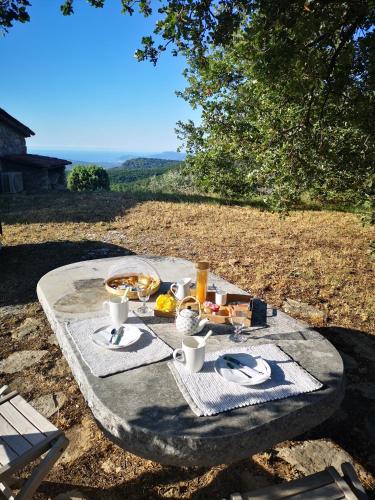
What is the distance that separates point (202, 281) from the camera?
3.23 m

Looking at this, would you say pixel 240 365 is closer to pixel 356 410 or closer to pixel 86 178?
pixel 356 410

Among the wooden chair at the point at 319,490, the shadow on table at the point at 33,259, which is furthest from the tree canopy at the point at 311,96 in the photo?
the wooden chair at the point at 319,490

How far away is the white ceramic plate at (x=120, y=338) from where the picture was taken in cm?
252

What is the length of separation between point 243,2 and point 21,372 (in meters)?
5.57

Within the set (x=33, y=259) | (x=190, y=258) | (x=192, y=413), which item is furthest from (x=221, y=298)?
(x=33, y=259)

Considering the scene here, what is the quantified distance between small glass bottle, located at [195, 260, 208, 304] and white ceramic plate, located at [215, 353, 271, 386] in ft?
2.95

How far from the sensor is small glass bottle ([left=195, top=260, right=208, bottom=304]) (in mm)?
3209

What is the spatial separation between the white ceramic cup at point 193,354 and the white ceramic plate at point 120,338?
465mm

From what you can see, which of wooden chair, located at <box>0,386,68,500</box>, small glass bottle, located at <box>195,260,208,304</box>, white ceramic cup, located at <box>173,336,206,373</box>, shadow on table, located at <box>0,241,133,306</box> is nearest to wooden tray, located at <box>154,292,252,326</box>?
small glass bottle, located at <box>195,260,208,304</box>

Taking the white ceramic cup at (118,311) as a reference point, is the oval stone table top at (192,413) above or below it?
below

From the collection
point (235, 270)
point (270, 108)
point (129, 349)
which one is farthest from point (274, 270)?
point (129, 349)

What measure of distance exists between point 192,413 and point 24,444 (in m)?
1.07

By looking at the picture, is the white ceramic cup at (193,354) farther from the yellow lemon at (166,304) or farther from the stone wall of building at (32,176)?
the stone wall of building at (32,176)

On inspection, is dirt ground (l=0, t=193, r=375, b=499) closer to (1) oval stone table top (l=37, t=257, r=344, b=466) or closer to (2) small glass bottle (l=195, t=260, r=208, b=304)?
(1) oval stone table top (l=37, t=257, r=344, b=466)
